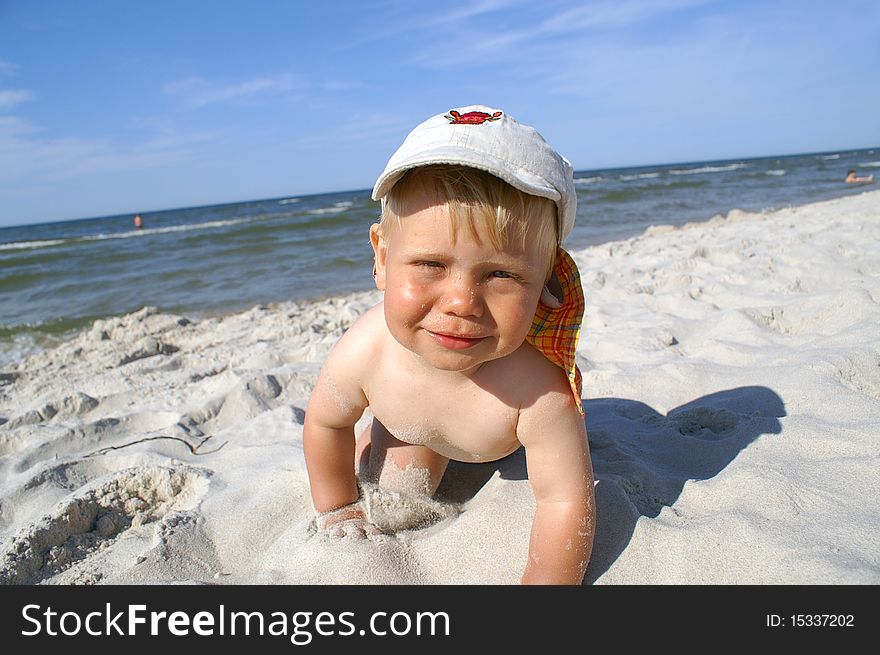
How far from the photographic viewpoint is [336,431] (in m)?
1.69

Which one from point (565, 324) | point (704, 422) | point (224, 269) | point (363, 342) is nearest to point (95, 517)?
point (363, 342)

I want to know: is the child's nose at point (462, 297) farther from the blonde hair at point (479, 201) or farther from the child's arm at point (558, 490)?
A: the child's arm at point (558, 490)

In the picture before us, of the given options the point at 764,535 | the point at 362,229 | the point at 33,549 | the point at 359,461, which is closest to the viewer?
the point at 764,535

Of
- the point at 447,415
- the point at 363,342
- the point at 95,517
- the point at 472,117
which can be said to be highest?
the point at 472,117

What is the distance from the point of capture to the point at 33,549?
5.47 ft

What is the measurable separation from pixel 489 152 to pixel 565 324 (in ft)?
1.59

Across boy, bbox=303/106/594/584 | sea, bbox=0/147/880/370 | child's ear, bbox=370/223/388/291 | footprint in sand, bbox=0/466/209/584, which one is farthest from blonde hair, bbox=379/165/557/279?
sea, bbox=0/147/880/370

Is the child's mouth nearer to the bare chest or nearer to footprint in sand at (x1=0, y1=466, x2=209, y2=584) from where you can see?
the bare chest

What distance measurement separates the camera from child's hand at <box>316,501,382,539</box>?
1.58 meters

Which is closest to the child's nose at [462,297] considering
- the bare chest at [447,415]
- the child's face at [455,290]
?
the child's face at [455,290]

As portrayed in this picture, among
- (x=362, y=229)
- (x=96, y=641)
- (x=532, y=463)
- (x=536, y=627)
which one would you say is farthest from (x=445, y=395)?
(x=362, y=229)

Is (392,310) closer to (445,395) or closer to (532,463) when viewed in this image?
(445,395)

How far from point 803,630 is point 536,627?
506 mm

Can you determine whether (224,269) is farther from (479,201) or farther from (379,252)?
(479,201)
